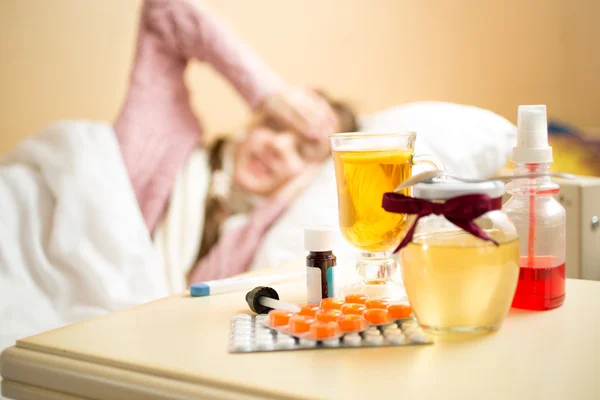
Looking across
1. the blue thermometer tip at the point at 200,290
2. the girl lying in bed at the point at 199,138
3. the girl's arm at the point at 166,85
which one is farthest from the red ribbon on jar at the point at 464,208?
the girl's arm at the point at 166,85

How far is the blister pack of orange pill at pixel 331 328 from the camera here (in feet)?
1.63

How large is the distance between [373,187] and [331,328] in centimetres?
16

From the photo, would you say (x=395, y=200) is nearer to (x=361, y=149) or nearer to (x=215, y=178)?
(x=361, y=149)

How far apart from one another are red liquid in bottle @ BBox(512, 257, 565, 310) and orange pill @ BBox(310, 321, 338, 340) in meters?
0.18

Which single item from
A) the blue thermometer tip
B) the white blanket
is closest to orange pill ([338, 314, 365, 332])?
the blue thermometer tip

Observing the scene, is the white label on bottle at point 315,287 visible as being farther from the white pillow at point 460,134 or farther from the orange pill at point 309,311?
the white pillow at point 460,134

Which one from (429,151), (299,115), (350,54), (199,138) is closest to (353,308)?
(429,151)

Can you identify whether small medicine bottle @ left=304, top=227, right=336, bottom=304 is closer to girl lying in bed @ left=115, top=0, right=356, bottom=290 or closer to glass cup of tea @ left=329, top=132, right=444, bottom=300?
glass cup of tea @ left=329, top=132, right=444, bottom=300

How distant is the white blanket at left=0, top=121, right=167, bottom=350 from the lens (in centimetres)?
109

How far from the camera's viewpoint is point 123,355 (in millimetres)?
502

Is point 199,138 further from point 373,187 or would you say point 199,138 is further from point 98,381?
point 98,381

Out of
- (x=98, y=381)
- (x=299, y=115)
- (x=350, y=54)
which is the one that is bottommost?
(x=98, y=381)

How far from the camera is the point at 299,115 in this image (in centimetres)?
154

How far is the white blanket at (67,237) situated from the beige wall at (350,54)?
41 cm
